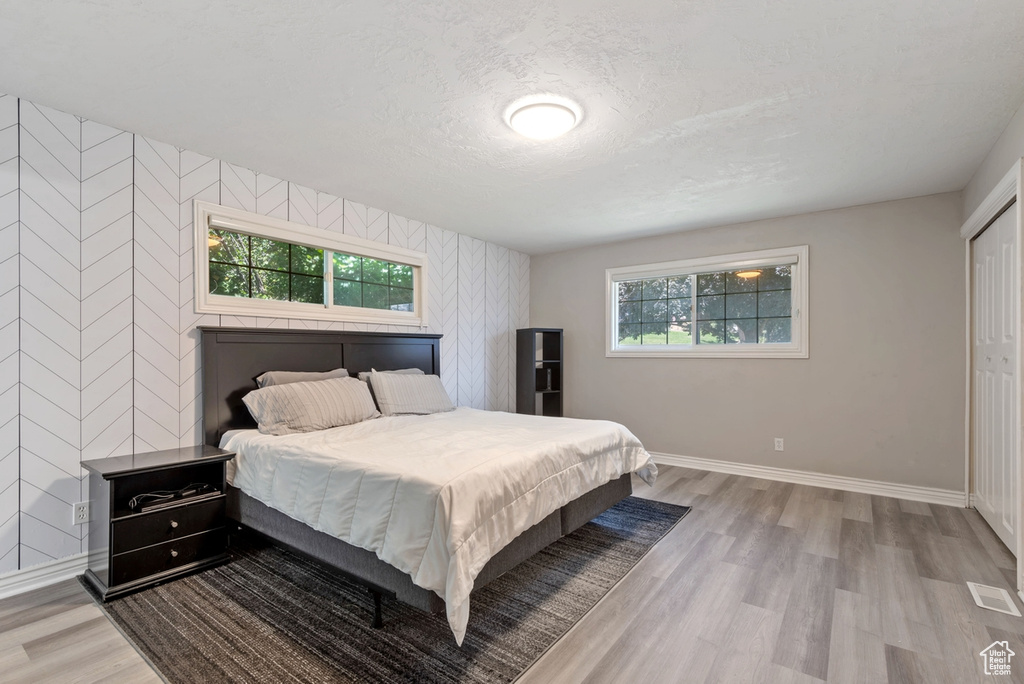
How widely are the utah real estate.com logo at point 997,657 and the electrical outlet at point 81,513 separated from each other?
160 inches

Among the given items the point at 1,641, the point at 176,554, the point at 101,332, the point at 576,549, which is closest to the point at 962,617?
the point at 576,549

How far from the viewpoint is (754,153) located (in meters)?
2.85

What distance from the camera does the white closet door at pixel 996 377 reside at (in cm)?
253

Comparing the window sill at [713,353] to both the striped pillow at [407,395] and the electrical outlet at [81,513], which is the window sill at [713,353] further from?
the electrical outlet at [81,513]

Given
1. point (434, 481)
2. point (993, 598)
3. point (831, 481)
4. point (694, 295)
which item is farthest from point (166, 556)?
point (831, 481)

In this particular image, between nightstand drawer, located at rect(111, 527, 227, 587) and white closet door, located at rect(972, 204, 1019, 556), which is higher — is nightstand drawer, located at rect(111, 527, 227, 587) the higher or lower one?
the lower one

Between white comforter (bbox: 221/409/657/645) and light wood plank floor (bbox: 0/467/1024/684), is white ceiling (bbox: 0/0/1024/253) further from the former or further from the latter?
light wood plank floor (bbox: 0/467/1024/684)

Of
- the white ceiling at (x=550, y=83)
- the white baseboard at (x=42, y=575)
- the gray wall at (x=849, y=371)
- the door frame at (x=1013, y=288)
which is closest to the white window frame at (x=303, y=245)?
the white ceiling at (x=550, y=83)

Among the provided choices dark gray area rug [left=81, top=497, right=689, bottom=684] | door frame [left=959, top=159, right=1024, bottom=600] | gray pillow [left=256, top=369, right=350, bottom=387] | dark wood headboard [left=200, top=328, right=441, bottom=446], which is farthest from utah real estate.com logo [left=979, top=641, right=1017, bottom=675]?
dark wood headboard [left=200, top=328, right=441, bottom=446]

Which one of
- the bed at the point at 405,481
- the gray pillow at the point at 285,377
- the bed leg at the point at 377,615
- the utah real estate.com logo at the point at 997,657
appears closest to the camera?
the utah real estate.com logo at the point at 997,657

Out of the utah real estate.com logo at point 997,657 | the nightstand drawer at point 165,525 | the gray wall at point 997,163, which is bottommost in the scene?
the utah real estate.com logo at point 997,657

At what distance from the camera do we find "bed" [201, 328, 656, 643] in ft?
5.85

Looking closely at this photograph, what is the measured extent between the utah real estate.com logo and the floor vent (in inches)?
12.6

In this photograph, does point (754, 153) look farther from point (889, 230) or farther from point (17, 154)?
point (17, 154)
